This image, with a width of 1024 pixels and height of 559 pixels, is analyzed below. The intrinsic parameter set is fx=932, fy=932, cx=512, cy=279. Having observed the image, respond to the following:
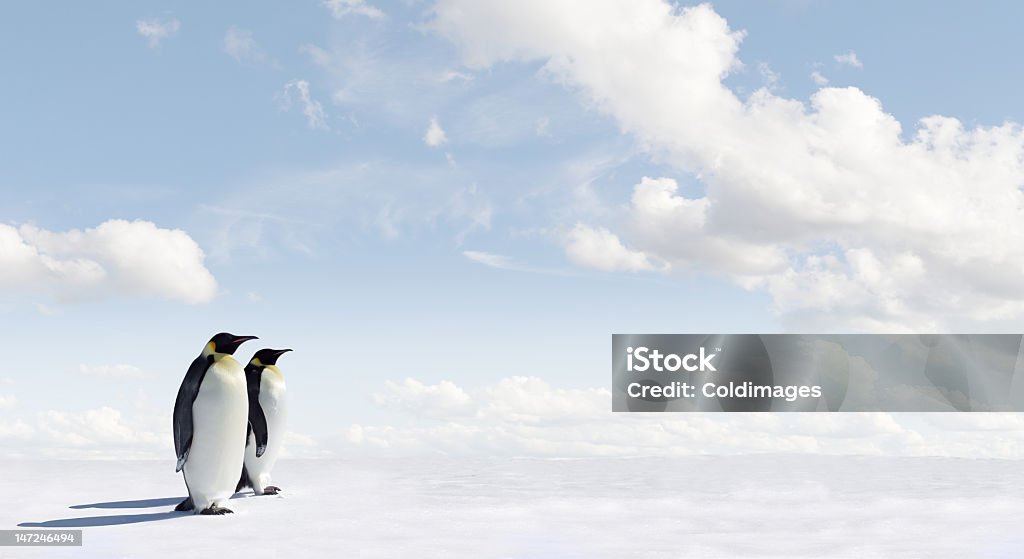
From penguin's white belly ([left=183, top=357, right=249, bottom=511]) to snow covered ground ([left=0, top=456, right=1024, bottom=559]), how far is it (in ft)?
1.05

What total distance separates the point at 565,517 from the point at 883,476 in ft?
20.2

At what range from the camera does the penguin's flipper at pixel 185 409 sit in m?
8.46

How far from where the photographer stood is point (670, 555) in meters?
6.58

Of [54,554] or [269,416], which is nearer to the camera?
[54,554]

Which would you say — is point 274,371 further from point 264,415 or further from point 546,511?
point 546,511

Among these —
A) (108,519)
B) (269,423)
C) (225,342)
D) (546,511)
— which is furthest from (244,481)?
(546,511)

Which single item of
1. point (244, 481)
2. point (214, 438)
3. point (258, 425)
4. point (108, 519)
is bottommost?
point (108, 519)

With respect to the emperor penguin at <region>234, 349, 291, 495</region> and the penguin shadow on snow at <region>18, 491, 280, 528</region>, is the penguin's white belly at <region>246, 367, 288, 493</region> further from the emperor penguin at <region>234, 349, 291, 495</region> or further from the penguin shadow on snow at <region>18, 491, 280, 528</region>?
the penguin shadow on snow at <region>18, 491, 280, 528</region>

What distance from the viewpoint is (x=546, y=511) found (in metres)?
8.97

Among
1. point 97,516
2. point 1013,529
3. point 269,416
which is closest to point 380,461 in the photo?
point 269,416

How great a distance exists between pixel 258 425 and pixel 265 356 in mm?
825

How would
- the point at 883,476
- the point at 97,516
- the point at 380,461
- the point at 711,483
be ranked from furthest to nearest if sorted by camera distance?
the point at 380,461
the point at 883,476
the point at 711,483
the point at 97,516

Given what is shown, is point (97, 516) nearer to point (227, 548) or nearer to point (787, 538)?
point (227, 548)

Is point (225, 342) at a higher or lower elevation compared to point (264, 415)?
higher
